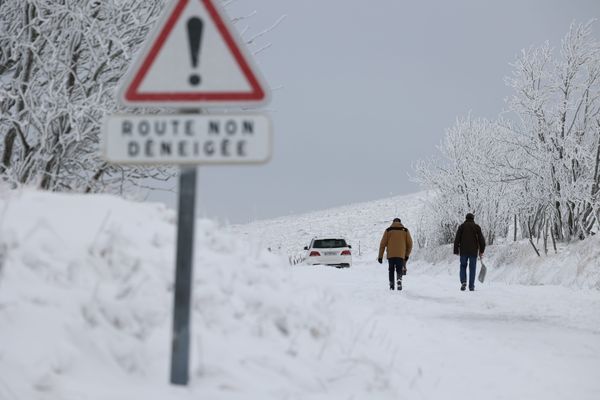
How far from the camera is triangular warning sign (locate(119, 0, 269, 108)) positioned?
12.3ft

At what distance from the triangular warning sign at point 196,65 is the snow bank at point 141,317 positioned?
1.49 meters

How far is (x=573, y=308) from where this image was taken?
477 inches

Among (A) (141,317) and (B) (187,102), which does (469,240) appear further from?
(B) (187,102)

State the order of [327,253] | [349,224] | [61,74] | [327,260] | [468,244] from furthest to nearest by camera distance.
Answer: [349,224]
[327,260]
[327,253]
[468,244]
[61,74]

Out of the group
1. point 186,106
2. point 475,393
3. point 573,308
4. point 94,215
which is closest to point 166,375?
point 186,106

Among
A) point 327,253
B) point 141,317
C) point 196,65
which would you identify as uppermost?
point 196,65

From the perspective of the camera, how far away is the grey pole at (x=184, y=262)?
372cm

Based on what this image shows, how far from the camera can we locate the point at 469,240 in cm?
1653

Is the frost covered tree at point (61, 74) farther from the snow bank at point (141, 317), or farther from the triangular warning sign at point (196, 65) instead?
the triangular warning sign at point (196, 65)

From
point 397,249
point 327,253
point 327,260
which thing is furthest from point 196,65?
point 327,260

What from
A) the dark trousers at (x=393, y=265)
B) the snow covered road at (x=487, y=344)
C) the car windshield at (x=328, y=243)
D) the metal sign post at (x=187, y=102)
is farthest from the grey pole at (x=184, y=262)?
the car windshield at (x=328, y=243)

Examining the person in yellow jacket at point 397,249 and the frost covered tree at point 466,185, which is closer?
the person in yellow jacket at point 397,249

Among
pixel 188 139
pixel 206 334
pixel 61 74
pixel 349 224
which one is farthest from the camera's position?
pixel 349 224

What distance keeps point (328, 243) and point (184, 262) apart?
2389 cm
